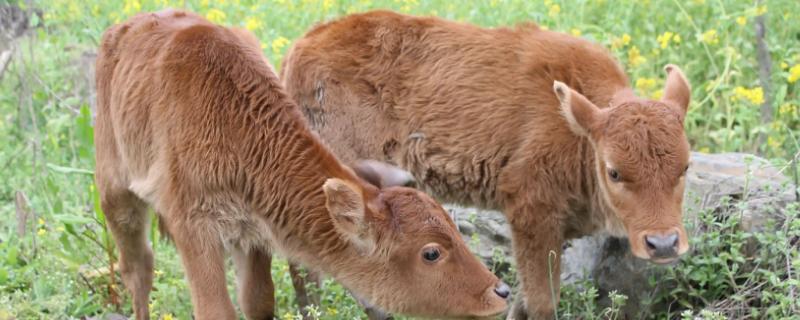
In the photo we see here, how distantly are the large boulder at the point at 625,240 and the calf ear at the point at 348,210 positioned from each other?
1.72m

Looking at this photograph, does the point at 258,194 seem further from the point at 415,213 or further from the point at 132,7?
the point at 132,7

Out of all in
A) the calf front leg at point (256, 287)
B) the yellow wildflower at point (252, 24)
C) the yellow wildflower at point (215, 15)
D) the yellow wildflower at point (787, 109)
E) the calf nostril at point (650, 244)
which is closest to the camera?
the calf nostril at point (650, 244)

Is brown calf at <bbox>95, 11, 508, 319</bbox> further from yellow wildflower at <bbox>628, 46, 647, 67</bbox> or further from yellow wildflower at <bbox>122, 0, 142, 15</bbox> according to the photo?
yellow wildflower at <bbox>122, 0, 142, 15</bbox>

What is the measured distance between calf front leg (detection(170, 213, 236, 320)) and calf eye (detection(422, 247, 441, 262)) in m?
1.11

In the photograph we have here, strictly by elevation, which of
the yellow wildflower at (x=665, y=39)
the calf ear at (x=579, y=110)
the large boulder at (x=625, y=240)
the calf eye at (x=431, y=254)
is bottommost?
the large boulder at (x=625, y=240)

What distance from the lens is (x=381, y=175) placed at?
6379 millimetres

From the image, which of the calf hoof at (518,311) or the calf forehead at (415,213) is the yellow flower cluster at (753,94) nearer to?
the calf hoof at (518,311)

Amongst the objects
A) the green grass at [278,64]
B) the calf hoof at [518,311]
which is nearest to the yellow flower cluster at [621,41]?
the green grass at [278,64]

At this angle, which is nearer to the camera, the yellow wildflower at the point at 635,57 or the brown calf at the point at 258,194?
the brown calf at the point at 258,194

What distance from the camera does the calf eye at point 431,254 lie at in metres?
5.87

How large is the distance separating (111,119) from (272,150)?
4.54 feet

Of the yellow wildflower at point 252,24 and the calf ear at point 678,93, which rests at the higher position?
the calf ear at point 678,93

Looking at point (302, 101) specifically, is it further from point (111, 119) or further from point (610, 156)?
point (610, 156)

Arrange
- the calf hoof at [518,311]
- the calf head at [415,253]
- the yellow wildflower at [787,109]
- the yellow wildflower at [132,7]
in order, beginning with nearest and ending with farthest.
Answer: the calf head at [415,253], the calf hoof at [518,311], the yellow wildflower at [787,109], the yellow wildflower at [132,7]
